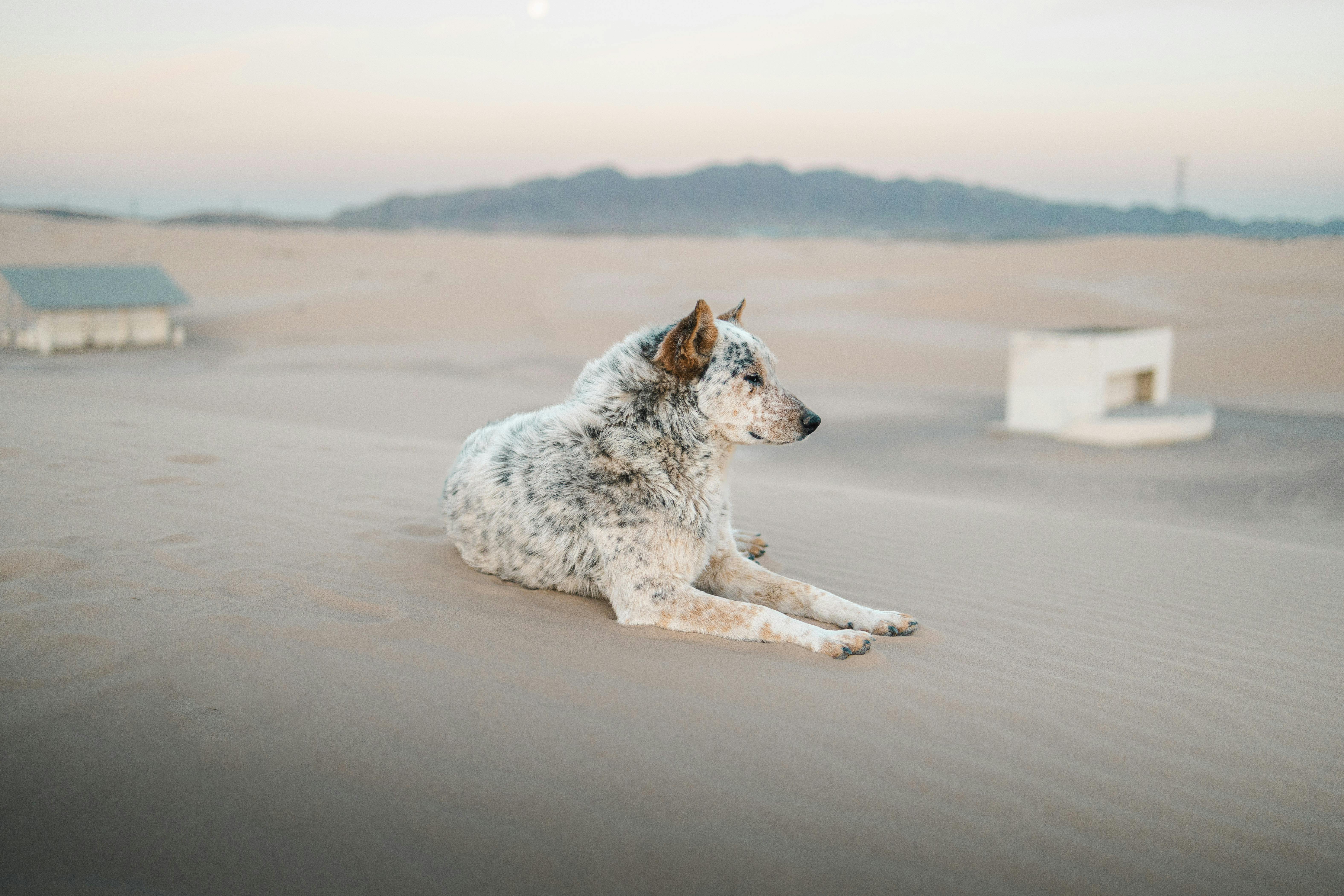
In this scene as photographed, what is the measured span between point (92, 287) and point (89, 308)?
809 millimetres

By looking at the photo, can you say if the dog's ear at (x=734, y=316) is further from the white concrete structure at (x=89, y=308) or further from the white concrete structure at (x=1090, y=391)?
the white concrete structure at (x=89, y=308)


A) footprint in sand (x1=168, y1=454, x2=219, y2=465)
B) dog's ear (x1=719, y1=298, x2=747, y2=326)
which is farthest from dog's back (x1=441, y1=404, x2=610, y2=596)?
footprint in sand (x1=168, y1=454, x2=219, y2=465)

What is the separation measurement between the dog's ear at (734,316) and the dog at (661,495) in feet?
1.00

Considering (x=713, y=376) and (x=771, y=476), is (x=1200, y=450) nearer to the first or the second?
(x=771, y=476)

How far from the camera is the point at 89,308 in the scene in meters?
22.1

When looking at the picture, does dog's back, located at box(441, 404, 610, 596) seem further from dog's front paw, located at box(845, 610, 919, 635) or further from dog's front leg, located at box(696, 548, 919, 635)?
dog's front paw, located at box(845, 610, 919, 635)

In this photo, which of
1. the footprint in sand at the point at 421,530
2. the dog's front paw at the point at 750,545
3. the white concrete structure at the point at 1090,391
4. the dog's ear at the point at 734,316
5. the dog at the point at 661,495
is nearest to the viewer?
the dog at the point at 661,495

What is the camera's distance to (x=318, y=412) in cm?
1462

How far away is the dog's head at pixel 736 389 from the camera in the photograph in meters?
3.85

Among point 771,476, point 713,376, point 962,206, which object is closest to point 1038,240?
point 771,476

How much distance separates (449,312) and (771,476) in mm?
24259

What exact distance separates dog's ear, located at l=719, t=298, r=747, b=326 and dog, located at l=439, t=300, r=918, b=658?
0.30 metres

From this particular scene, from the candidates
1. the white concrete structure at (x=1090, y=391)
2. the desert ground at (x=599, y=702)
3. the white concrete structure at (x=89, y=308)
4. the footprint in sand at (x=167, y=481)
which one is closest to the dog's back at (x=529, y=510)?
the desert ground at (x=599, y=702)

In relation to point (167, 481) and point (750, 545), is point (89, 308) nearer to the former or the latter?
point (167, 481)
